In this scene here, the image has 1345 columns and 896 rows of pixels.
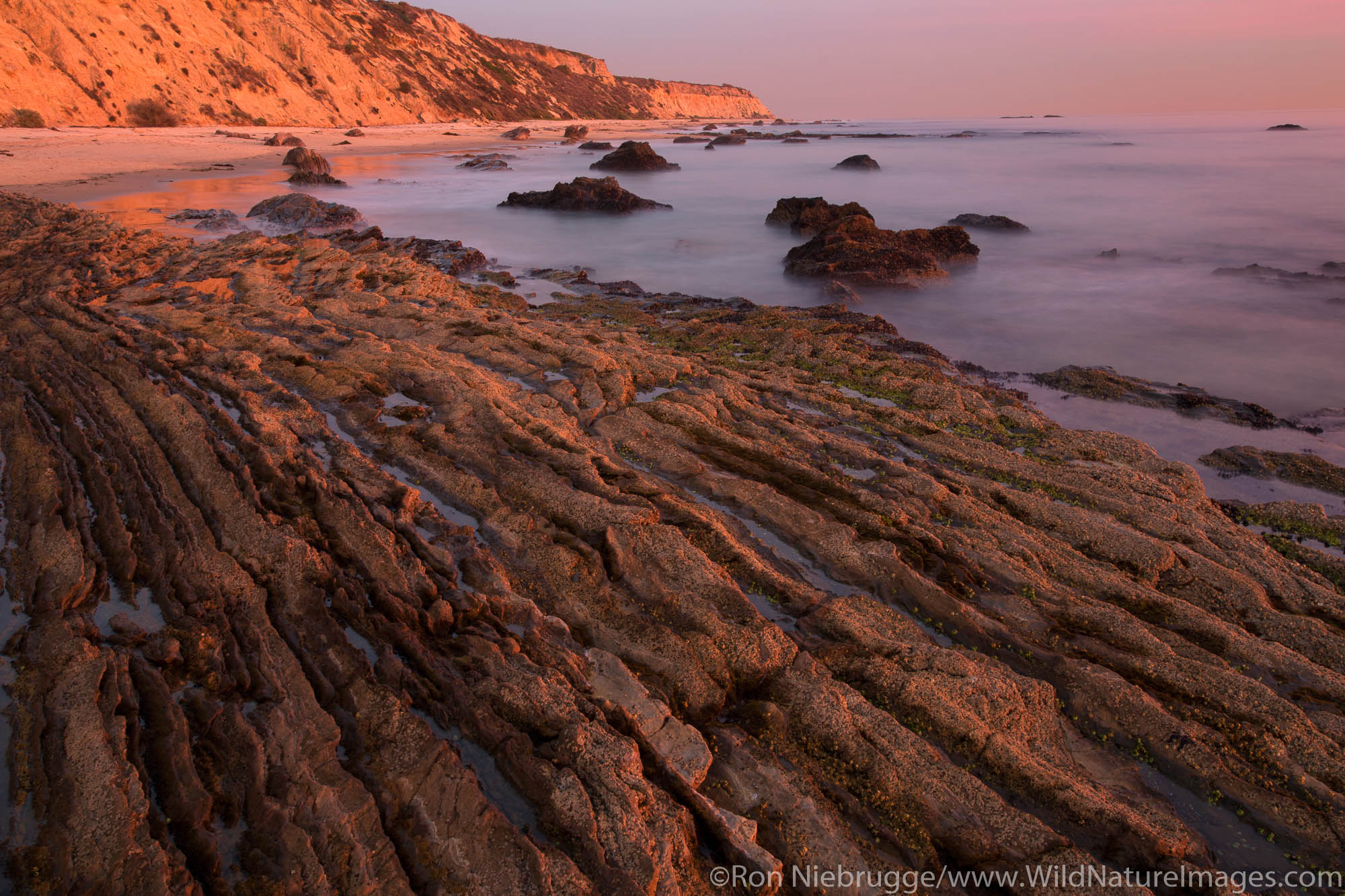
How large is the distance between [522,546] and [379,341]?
5602 millimetres

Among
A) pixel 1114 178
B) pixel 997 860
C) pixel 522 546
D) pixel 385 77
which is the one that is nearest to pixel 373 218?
pixel 522 546

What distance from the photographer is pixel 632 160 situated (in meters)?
41.6

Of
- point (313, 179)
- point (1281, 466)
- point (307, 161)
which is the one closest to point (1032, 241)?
point (1281, 466)

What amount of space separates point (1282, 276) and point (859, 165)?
32650 mm

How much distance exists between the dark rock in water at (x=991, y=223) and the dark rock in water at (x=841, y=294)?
10.6 metres

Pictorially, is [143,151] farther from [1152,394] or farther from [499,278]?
[1152,394]

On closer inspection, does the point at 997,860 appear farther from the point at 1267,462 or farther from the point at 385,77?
the point at 385,77

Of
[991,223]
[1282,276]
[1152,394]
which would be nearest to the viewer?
[1152,394]

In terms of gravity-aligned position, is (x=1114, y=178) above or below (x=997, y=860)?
above

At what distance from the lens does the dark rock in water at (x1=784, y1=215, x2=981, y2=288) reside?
16250 millimetres

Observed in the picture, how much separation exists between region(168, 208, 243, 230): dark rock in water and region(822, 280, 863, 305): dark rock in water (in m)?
17.5

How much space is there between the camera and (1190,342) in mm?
12422

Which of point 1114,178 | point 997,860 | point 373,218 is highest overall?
point 1114,178

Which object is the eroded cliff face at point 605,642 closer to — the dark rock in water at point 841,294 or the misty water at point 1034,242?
the misty water at point 1034,242
